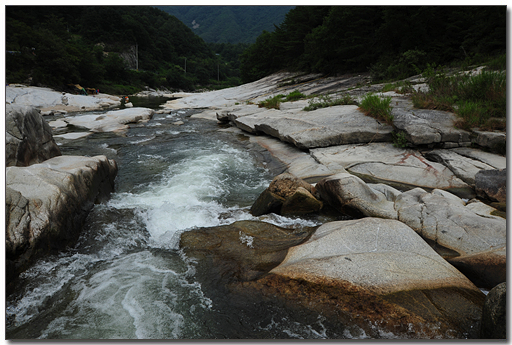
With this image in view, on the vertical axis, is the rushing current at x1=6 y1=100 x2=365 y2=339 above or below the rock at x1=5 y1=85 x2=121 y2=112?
below

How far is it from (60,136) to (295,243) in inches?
502

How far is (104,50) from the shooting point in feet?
235

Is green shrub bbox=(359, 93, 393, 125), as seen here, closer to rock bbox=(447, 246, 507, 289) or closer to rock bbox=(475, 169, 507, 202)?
rock bbox=(475, 169, 507, 202)

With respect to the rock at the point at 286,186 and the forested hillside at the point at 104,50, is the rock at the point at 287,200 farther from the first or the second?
the forested hillside at the point at 104,50

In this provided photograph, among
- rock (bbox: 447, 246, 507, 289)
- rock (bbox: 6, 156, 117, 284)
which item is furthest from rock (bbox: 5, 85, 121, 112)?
rock (bbox: 447, 246, 507, 289)

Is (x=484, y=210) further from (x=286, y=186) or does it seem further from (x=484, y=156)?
(x=286, y=186)

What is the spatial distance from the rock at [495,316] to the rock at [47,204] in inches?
196

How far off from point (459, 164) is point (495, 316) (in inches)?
214

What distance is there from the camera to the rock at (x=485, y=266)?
327 cm

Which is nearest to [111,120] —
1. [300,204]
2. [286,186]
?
[286,186]

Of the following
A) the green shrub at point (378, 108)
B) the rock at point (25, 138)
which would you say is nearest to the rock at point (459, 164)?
the green shrub at point (378, 108)

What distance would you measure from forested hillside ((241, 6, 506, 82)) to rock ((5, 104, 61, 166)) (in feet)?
43.7

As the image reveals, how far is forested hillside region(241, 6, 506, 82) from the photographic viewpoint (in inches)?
673

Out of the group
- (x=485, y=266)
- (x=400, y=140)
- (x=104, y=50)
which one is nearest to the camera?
(x=485, y=266)
